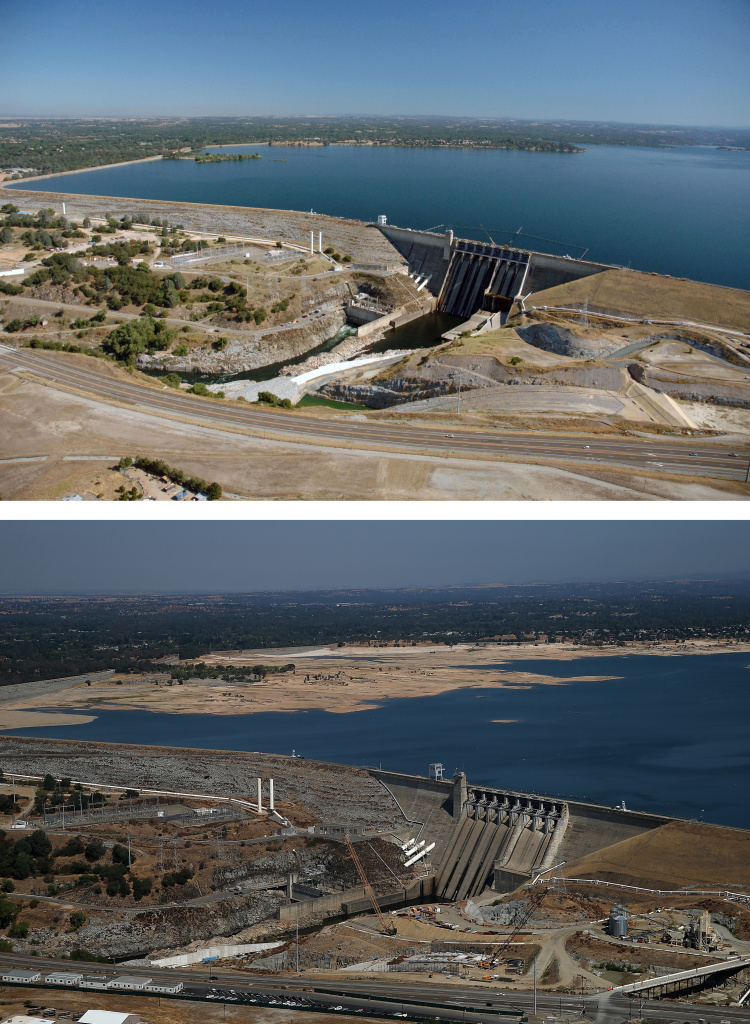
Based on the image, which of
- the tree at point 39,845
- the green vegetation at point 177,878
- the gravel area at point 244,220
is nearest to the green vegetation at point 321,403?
the green vegetation at point 177,878

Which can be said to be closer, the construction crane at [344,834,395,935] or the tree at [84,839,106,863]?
the construction crane at [344,834,395,935]

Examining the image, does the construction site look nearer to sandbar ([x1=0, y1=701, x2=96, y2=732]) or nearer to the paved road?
sandbar ([x1=0, y1=701, x2=96, y2=732])

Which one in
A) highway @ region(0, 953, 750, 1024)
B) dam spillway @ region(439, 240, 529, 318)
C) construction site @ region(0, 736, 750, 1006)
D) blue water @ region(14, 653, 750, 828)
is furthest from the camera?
dam spillway @ region(439, 240, 529, 318)

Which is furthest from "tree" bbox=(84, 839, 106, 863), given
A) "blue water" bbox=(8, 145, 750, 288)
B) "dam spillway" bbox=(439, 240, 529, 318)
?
"blue water" bbox=(8, 145, 750, 288)

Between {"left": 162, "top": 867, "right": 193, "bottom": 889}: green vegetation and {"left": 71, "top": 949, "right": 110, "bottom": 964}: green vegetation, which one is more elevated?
{"left": 71, "top": 949, "right": 110, "bottom": 964}: green vegetation

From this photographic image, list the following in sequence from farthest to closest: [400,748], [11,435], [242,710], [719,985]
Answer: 1. [242,710]
2. [400,748]
3. [11,435]
4. [719,985]

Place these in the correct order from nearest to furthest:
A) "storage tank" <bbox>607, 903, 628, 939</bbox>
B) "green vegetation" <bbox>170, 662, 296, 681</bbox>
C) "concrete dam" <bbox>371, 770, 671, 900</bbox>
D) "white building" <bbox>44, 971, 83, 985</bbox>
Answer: "white building" <bbox>44, 971, 83, 985</bbox>
"storage tank" <bbox>607, 903, 628, 939</bbox>
"concrete dam" <bbox>371, 770, 671, 900</bbox>
"green vegetation" <bbox>170, 662, 296, 681</bbox>

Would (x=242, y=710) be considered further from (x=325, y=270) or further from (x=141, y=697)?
(x=325, y=270)

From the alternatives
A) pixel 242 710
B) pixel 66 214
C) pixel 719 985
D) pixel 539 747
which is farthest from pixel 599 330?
pixel 66 214

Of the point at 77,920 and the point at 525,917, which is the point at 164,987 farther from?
the point at 525,917
